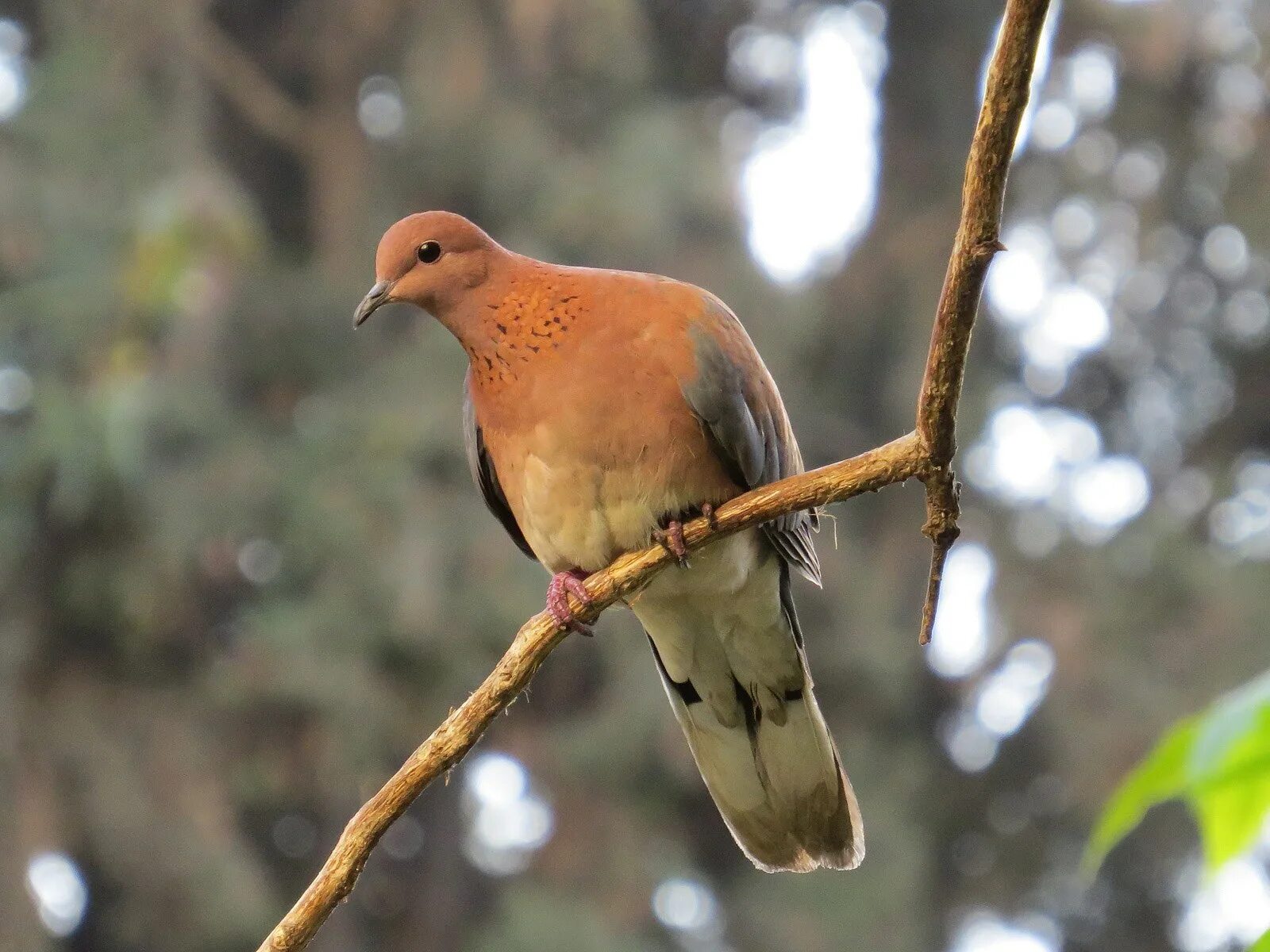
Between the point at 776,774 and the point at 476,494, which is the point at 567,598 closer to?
the point at 776,774

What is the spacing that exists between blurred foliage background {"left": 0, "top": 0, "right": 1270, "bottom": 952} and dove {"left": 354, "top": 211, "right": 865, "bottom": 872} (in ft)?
14.8

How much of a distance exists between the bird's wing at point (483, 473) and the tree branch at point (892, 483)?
549 mm

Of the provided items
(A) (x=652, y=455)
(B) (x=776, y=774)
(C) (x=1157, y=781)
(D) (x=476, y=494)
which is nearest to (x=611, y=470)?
(A) (x=652, y=455)

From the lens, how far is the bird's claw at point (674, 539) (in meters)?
2.13

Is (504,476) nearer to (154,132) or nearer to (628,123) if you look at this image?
(154,132)

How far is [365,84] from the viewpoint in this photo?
9.20 m

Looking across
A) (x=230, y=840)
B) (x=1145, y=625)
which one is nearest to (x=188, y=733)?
(x=230, y=840)

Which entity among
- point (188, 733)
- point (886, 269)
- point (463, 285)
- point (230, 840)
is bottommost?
point (463, 285)

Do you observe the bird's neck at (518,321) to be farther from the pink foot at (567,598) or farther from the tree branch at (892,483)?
the tree branch at (892,483)

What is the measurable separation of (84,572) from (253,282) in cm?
175

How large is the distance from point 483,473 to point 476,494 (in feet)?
19.9

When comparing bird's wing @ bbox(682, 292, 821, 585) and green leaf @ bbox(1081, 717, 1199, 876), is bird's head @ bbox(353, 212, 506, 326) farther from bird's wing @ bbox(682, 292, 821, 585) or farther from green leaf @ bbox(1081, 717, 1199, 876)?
green leaf @ bbox(1081, 717, 1199, 876)

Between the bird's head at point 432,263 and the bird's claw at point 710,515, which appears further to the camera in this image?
the bird's head at point 432,263

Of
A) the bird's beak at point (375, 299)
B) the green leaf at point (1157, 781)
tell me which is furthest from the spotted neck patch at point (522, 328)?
the green leaf at point (1157, 781)
